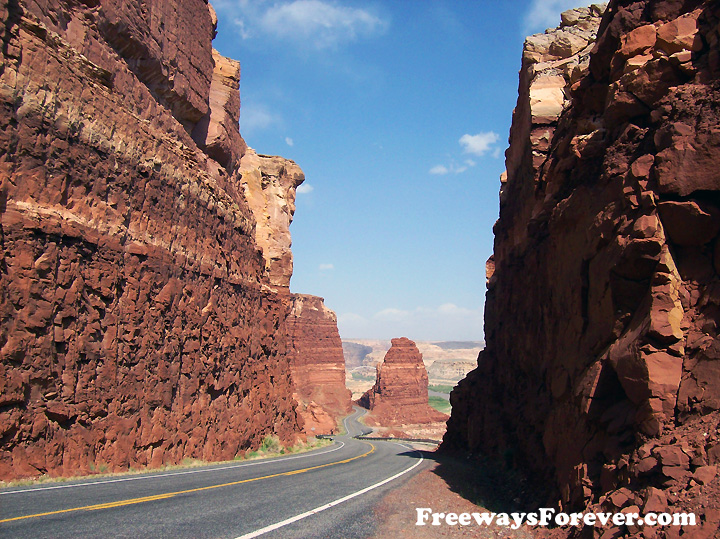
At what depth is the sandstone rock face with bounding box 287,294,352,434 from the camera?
8935cm

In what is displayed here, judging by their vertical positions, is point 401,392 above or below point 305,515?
below

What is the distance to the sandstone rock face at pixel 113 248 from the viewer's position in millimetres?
11453

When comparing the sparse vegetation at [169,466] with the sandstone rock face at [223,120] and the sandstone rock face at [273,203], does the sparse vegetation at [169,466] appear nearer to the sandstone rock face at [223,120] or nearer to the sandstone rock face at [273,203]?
the sandstone rock face at [273,203]

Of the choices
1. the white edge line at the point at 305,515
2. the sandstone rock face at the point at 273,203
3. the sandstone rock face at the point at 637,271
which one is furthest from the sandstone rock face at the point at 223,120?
the white edge line at the point at 305,515

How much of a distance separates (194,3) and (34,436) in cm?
1822

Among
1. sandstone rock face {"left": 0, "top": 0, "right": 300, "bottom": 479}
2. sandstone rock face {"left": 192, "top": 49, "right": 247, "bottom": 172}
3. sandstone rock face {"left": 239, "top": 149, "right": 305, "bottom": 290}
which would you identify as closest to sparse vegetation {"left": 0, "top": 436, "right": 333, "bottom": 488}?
sandstone rock face {"left": 0, "top": 0, "right": 300, "bottom": 479}

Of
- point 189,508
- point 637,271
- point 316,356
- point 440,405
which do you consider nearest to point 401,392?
point 316,356

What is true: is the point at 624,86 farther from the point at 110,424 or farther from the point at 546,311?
the point at 110,424

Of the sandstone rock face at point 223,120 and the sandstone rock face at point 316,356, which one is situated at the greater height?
the sandstone rock face at point 223,120

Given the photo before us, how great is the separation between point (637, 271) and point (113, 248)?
43.5 ft

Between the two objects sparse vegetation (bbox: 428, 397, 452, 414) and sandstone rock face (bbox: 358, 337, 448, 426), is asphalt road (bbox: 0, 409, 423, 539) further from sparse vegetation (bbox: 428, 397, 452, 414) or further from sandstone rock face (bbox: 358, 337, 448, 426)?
sparse vegetation (bbox: 428, 397, 452, 414)

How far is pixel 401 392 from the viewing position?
9638 cm

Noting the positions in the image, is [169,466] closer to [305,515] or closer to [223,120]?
[305,515]

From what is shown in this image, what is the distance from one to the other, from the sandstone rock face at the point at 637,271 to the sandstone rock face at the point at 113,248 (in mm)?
11271
